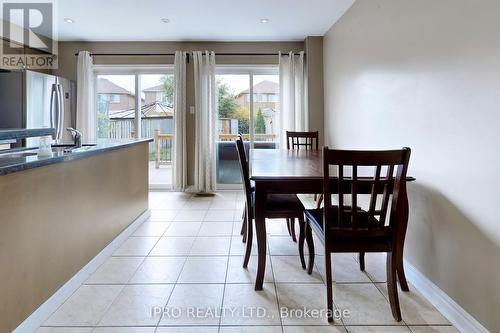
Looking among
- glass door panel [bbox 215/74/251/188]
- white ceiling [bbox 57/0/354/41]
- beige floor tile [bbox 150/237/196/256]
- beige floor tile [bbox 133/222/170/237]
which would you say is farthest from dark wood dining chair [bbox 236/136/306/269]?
glass door panel [bbox 215/74/251/188]

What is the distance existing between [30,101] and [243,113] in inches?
115

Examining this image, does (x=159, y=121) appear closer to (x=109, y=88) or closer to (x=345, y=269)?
(x=109, y=88)

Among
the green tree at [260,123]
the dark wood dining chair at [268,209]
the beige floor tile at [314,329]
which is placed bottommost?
the beige floor tile at [314,329]

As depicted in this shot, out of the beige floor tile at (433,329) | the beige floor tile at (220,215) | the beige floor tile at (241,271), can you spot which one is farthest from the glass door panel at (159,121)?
the beige floor tile at (433,329)

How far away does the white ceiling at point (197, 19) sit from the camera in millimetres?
3461

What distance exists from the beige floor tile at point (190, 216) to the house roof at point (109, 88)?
2.42 meters

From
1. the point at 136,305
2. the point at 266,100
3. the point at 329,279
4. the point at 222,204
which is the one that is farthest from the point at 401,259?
the point at 266,100

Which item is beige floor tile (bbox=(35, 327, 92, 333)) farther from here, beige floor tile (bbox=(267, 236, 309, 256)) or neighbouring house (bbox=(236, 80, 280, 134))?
neighbouring house (bbox=(236, 80, 280, 134))

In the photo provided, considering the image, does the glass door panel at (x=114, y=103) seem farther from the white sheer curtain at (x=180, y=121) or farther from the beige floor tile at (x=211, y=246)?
the beige floor tile at (x=211, y=246)

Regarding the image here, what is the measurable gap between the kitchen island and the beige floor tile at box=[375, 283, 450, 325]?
6.50 ft

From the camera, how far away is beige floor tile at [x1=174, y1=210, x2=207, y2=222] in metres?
3.55

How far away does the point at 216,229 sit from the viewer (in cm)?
319

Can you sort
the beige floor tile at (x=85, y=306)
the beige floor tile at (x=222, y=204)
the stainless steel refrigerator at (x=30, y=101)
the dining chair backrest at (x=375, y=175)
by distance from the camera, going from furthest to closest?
the beige floor tile at (x=222, y=204) → the stainless steel refrigerator at (x=30, y=101) → the beige floor tile at (x=85, y=306) → the dining chair backrest at (x=375, y=175)

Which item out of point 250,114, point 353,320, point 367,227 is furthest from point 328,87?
point 353,320
